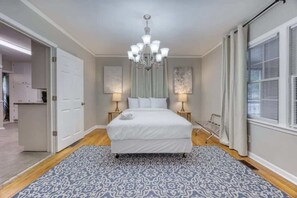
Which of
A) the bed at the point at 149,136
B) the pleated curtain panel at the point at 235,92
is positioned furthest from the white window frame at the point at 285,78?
the bed at the point at 149,136

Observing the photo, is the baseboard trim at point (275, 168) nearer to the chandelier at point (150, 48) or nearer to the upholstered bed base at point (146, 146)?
the upholstered bed base at point (146, 146)

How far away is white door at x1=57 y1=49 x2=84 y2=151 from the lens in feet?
11.4

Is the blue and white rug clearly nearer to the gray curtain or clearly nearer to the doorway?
the gray curtain

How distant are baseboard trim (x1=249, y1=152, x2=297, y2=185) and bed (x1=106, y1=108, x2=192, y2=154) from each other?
47.1 inches

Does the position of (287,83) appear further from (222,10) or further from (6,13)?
(6,13)

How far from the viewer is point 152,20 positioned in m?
3.14

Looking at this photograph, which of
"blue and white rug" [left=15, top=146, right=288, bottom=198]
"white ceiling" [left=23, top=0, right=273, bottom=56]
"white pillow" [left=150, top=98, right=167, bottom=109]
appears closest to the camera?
"blue and white rug" [left=15, top=146, right=288, bottom=198]

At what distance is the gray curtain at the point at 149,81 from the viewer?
228 inches

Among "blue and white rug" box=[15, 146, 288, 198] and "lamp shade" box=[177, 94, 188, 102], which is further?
"lamp shade" box=[177, 94, 188, 102]

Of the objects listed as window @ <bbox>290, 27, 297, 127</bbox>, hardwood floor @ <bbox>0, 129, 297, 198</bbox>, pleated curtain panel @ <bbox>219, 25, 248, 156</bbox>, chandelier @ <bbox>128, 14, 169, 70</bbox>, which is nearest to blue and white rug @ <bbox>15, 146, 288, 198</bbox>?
hardwood floor @ <bbox>0, 129, 297, 198</bbox>

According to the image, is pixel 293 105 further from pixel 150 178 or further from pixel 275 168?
pixel 150 178

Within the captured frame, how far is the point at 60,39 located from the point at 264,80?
13.2ft

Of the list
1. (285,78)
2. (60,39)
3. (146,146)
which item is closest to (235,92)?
(285,78)

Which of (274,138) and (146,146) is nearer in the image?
(274,138)
